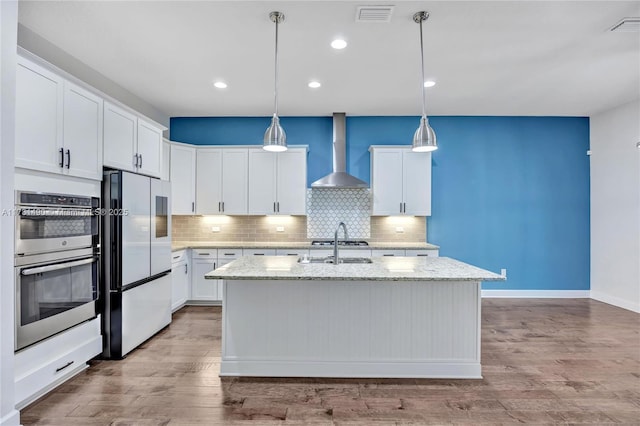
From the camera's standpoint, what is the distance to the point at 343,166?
5062 millimetres

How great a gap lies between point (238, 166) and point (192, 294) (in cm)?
194

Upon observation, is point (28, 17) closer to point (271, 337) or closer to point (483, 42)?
point (271, 337)

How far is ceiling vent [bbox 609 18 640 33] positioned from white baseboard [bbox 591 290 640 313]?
3.62m

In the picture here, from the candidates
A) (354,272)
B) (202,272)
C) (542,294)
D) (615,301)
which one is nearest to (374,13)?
(354,272)

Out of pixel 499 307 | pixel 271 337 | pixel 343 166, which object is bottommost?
pixel 499 307

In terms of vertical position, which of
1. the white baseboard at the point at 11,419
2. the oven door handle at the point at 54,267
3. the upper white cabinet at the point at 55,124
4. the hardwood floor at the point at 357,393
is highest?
the upper white cabinet at the point at 55,124

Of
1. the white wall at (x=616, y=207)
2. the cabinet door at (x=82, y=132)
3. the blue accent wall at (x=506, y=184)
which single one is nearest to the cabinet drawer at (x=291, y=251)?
the blue accent wall at (x=506, y=184)

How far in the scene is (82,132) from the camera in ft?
8.83

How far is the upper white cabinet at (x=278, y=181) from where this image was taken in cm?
503

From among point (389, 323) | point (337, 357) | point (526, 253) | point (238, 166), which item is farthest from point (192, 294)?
point (526, 253)

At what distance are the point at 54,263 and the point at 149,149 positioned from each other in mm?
1610

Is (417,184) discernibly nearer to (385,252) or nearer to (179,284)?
(385,252)

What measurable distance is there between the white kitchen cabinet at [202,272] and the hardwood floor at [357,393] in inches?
55.2

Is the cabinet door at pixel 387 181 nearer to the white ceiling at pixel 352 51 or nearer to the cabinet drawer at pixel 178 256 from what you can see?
the white ceiling at pixel 352 51
